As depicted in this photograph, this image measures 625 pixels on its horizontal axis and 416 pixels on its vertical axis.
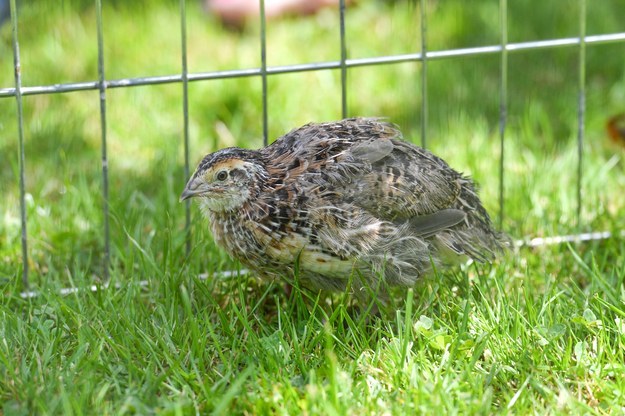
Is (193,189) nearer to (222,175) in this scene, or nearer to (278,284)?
(222,175)

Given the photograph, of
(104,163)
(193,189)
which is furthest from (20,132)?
(193,189)

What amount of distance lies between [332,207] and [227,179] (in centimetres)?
40

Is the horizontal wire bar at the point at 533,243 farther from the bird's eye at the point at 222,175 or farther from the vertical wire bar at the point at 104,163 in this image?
the bird's eye at the point at 222,175

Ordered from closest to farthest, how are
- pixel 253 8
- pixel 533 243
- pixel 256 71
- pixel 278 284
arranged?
pixel 278 284
pixel 256 71
pixel 533 243
pixel 253 8

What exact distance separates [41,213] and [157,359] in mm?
1580

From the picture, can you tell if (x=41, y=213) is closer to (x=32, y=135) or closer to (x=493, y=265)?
(x=32, y=135)

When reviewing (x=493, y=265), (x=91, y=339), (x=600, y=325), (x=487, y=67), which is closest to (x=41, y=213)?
(x=91, y=339)

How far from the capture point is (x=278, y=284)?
411 centimetres

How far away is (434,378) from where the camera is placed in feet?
11.0

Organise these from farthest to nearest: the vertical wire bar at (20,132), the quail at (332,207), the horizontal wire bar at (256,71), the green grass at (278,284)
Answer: the horizontal wire bar at (256,71)
the vertical wire bar at (20,132)
the quail at (332,207)
the green grass at (278,284)

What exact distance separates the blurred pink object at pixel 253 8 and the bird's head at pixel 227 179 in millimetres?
3395

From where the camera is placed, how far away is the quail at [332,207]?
3.67 meters

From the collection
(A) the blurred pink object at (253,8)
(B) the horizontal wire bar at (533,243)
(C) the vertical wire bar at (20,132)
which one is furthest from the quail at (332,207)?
(A) the blurred pink object at (253,8)

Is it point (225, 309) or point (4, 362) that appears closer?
point (4, 362)
